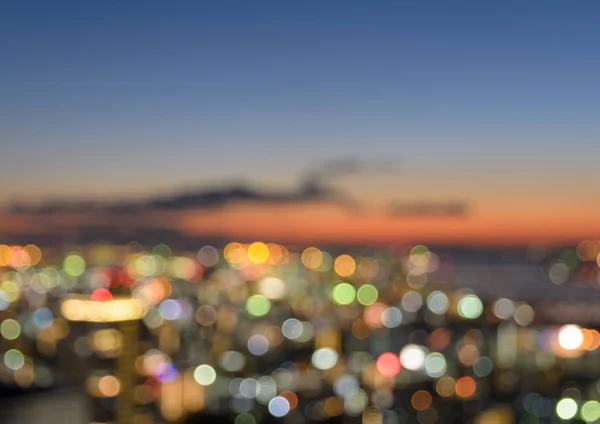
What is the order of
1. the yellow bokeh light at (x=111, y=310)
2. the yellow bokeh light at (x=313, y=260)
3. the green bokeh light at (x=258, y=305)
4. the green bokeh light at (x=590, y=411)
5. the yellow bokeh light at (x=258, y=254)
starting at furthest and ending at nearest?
the yellow bokeh light at (x=313, y=260)
the yellow bokeh light at (x=258, y=254)
the green bokeh light at (x=258, y=305)
the yellow bokeh light at (x=111, y=310)
the green bokeh light at (x=590, y=411)

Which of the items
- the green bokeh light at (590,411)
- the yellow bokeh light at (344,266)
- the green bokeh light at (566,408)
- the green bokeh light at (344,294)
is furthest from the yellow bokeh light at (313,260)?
the green bokeh light at (590,411)

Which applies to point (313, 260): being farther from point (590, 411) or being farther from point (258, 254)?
point (590, 411)

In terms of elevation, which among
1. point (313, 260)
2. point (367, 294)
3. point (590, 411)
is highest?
point (313, 260)

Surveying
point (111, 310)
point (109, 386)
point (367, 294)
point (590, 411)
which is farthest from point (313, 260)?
point (590, 411)

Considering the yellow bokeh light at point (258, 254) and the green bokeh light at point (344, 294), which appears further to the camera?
the yellow bokeh light at point (258, 254)

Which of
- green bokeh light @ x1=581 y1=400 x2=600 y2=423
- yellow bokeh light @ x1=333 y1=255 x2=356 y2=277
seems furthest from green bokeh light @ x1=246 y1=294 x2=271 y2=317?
green bokeh light @ x1=581 y1=400 x2=600 y2=423

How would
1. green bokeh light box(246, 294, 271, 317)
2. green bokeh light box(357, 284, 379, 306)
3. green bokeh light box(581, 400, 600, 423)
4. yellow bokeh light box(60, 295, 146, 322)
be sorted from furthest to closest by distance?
green bokeh light box(357, 284, 379, 306), green bokeh light box(246, 294, 271, 317), yellow bokeh light box(60, 295, 146, 322), green bokeh light box(581, 400, 600, 423)

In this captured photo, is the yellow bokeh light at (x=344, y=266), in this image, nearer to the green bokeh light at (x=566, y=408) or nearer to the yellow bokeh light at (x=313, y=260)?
the yellow bokeh light at (x=313, y=260)

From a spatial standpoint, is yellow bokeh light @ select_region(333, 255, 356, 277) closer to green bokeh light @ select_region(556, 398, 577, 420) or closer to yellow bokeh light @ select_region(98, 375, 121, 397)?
yellow bokeh light @ select_region(98, 375, 121, 397)

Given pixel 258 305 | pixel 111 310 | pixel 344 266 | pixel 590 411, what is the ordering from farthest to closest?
pixel 344 266 < pixel 258 305 < pixel 111 310 < pixel 590 411
